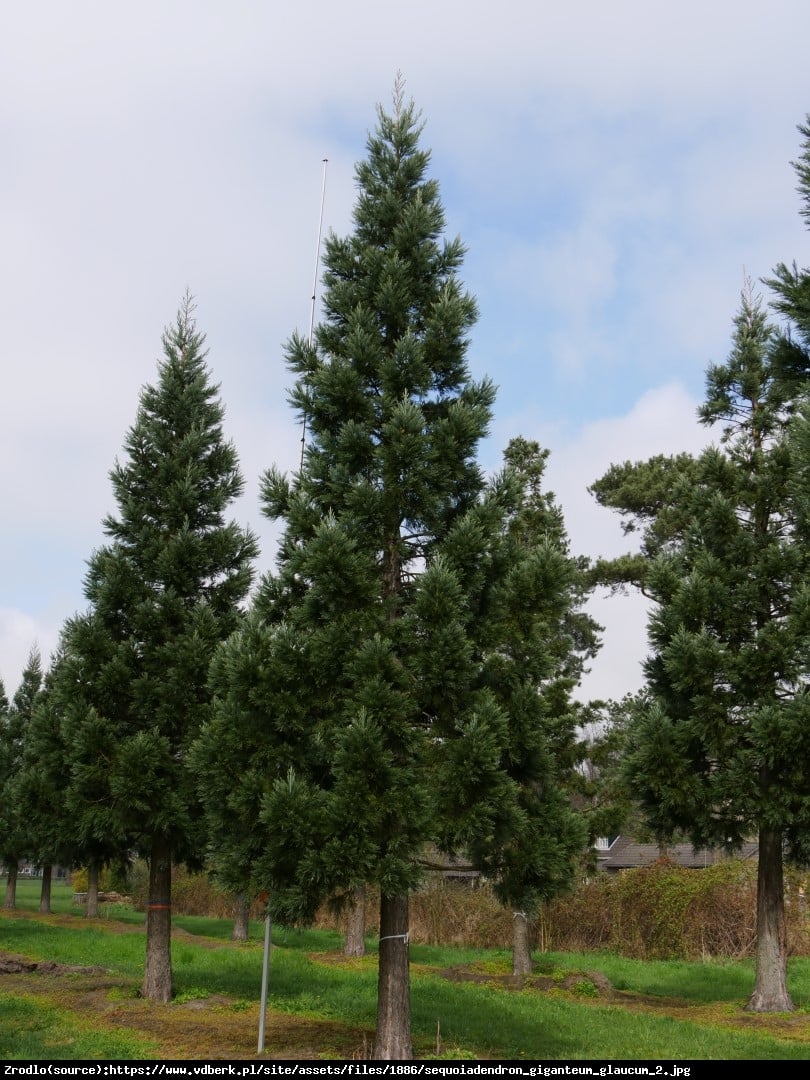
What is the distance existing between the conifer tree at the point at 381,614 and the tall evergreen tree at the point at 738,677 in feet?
17.1

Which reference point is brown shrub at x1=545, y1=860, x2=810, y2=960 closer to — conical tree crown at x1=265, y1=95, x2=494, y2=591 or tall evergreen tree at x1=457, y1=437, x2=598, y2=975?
tall evergreen tree at x1=457, y1=437, x2=598, y2=975

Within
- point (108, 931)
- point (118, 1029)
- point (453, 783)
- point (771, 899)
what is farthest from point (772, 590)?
point (108, 931)

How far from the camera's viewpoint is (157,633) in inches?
538

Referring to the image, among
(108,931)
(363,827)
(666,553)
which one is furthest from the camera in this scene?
(108,931)

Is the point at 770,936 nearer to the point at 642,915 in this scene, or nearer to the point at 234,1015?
the point at 234,1015

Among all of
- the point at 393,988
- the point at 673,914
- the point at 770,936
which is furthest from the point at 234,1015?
the point at 673,914

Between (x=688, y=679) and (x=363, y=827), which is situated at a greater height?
(x=688, y=679)

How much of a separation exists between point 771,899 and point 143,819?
9.43 m

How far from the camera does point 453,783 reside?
8.41 metres

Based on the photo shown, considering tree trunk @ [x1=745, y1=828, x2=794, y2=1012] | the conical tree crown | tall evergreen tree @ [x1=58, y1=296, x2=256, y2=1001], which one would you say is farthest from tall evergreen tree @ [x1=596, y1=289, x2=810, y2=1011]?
tall evergreen tree @ [x1=58, y1=296, x2=256, y2=1001]

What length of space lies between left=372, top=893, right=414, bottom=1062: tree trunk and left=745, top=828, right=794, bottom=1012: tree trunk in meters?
7.17

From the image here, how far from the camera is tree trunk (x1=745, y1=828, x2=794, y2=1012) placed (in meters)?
13.2

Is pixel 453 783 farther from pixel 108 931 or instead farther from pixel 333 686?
pixel 108 931

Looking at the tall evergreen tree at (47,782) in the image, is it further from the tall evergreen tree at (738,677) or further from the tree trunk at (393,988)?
the tall evergreen tree at (738,677)
